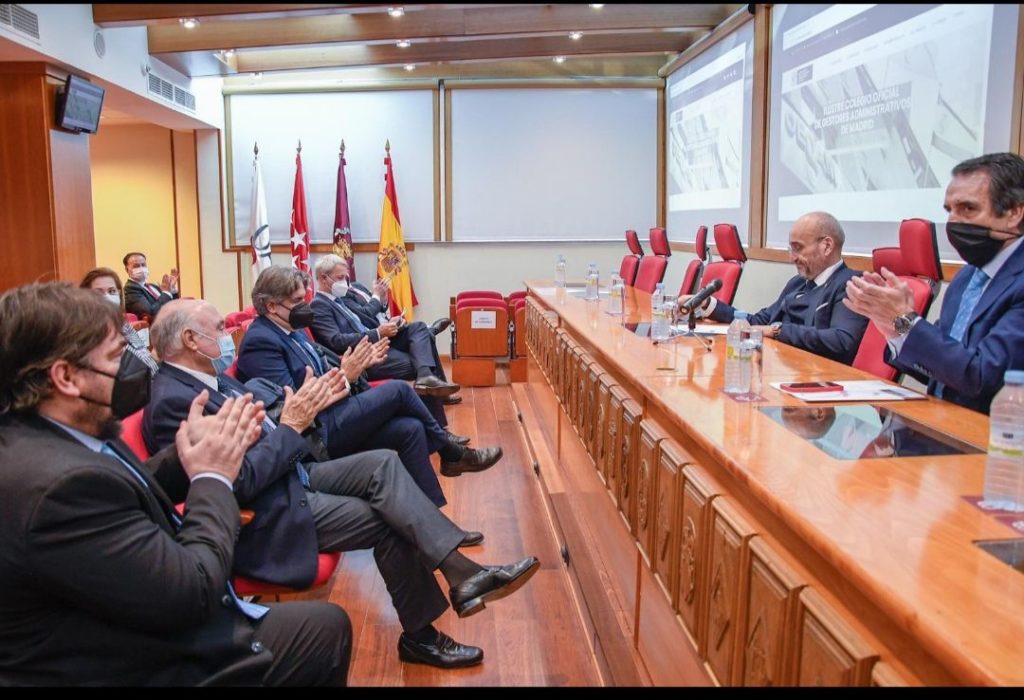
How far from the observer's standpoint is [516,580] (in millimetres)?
2447

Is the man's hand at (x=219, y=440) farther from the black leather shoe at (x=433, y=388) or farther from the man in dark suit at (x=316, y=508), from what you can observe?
the black leather shoe at (x=433, y=388)

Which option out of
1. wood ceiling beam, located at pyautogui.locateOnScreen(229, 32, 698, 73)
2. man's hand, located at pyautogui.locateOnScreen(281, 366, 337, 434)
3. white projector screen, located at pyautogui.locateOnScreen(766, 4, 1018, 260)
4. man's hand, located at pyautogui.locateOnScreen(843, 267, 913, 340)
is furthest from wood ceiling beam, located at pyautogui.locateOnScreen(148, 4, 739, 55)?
man's hand, located at pyautogui.locateOnScreen(843, 267, 913, 340)

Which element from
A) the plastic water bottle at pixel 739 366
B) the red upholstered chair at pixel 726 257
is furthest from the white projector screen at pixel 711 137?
the plastic water bottle at pixel 739 366

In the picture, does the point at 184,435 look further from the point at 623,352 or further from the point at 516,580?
the point at 623,352

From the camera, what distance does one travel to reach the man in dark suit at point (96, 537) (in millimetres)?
1266

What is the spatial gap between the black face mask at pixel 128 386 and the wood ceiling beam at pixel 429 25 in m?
5.53

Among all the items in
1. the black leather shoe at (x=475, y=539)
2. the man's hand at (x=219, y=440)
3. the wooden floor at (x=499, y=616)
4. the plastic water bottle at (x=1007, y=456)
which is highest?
the plastic water bottle at (x=1007, y=456)

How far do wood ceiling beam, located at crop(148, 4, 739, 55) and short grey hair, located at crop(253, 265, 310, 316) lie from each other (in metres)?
3.85

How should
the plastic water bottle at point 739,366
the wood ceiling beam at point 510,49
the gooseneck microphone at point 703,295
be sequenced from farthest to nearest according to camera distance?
the wood ceiling beam at point 510,49
the gooseneck microphone at point 703,295
the plastic water bottle at point 739,366

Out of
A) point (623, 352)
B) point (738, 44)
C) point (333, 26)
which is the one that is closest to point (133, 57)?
point (333, 26)

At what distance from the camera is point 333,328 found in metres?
4.75

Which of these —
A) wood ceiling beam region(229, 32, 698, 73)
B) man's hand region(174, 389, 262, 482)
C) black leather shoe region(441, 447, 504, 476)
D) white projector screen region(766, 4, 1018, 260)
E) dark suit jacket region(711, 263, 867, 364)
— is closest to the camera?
man's hand region(174, 389, 262, 482)

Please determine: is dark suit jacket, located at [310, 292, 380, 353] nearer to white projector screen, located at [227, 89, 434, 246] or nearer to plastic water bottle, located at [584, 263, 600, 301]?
plastic water bottle, located at [584, 263, 600, 301]

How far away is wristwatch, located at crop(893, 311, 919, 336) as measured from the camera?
1978mm
